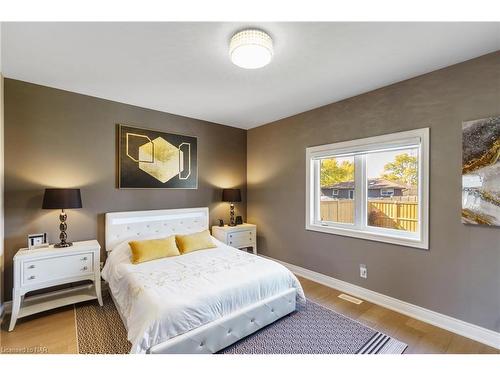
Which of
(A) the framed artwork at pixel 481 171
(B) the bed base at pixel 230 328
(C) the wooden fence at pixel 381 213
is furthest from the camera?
(C) the wooden fence at pixel 381 213

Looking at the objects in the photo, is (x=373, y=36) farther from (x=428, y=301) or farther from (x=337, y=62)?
(x=428, y=301)

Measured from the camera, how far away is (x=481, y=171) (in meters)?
2.00

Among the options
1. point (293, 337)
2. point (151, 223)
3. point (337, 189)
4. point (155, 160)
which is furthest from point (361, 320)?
point (155, 160)

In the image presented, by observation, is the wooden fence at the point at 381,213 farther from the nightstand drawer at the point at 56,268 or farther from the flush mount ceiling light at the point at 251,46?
the nightstand drawer at the point at 56,268

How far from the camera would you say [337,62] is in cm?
214

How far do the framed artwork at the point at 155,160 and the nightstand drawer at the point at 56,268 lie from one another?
1.02 m

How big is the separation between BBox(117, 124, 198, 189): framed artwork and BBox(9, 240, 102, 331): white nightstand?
0.98 metres

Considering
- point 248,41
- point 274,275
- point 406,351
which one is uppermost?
point 248,41

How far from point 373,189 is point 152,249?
9.02 ft

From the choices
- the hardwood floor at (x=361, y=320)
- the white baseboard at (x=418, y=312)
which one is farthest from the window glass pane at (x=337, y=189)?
the hardwood floor at (x=361, y=320)

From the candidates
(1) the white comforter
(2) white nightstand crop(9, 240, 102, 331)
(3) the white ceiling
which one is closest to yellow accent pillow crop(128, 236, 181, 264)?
(1) the white comforter

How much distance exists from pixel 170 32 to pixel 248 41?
1.92 feet

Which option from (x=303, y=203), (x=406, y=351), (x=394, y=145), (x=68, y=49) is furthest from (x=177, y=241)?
(x=394, y=145)

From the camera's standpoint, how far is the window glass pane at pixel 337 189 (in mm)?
3149
